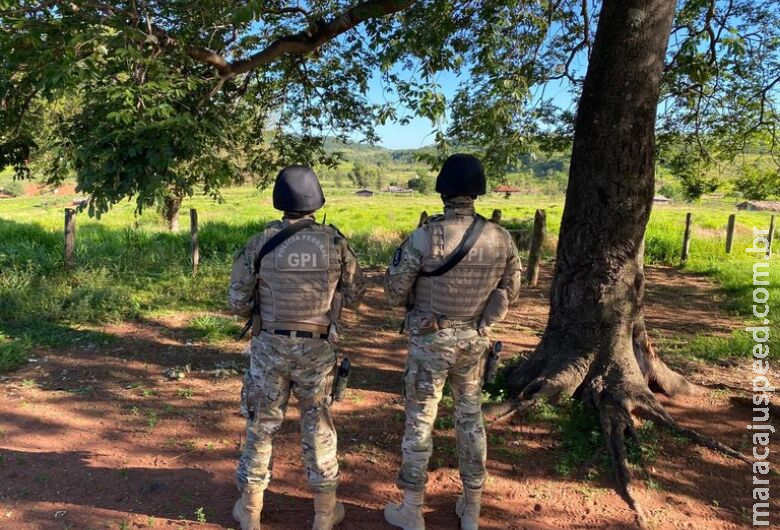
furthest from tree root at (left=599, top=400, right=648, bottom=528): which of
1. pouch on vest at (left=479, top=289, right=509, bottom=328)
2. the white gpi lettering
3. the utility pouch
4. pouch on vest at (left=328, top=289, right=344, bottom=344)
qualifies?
the white gpi lettering

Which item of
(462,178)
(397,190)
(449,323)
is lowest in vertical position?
(449,323)

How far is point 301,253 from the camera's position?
266cm

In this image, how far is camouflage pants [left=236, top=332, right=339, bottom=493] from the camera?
8.84 feet

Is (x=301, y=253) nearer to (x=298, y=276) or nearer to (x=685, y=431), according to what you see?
(x=298, y=276)

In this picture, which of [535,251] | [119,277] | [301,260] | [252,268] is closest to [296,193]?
[301,260]

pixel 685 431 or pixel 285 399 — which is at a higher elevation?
pixel 285 399

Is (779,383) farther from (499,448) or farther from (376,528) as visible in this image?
(376,528)

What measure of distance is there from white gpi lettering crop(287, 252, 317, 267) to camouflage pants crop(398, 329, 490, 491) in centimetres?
71

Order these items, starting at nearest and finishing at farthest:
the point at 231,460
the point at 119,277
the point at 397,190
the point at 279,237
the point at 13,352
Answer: the point at 279,237
the point at 231,460
the point at 13,352
the point at 119,277
the point at 397,190

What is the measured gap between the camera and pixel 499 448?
12.4 feet

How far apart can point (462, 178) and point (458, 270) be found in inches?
19.3

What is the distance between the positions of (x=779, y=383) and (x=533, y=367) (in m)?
2.55

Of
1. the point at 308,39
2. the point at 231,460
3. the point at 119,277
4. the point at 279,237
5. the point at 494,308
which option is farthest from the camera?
the point at 119,277

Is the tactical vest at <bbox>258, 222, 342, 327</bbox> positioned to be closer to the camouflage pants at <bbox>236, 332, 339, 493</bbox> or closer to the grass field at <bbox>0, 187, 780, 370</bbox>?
the camouflage pants at <bbox>236, 332, 339, 493</bbox>
